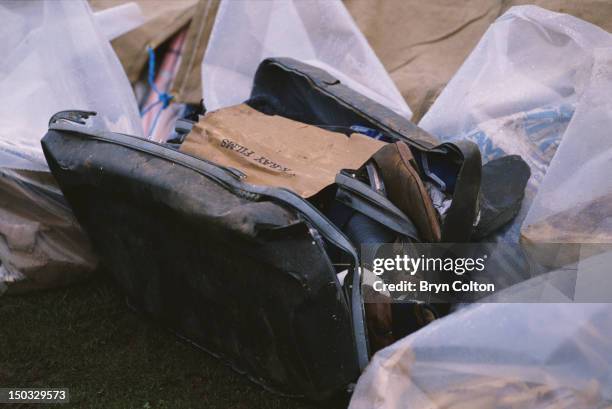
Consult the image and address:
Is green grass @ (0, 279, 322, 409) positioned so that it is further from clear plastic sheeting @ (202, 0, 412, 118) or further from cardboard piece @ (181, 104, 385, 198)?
Answer: clear plastic sheeting @ (202, 0, 412, 118)

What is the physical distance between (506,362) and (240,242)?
52cm

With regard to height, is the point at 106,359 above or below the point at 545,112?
below

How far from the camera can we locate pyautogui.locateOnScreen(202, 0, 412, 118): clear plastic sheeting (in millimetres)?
2111

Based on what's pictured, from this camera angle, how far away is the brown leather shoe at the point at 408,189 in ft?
4.66

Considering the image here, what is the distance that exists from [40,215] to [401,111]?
1002 mm

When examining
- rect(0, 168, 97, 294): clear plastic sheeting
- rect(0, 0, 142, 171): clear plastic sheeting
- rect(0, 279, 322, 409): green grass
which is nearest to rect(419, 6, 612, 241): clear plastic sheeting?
rect(0, 279, 322, 409): green grass

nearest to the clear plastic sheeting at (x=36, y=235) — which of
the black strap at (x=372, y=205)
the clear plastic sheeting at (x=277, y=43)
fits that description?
the clear plastic sheeting at (x=277, y=43)

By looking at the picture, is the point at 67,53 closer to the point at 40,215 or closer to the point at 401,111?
the point at 40,215

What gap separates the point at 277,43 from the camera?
215cm

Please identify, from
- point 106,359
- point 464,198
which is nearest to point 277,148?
point 464,198

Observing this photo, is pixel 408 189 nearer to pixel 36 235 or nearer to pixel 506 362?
pixel 506 362

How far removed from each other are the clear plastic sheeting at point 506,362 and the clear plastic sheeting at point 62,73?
3.50ft

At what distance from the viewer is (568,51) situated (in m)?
1.77

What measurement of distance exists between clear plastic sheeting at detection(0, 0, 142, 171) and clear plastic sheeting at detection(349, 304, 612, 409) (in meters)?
1.07
